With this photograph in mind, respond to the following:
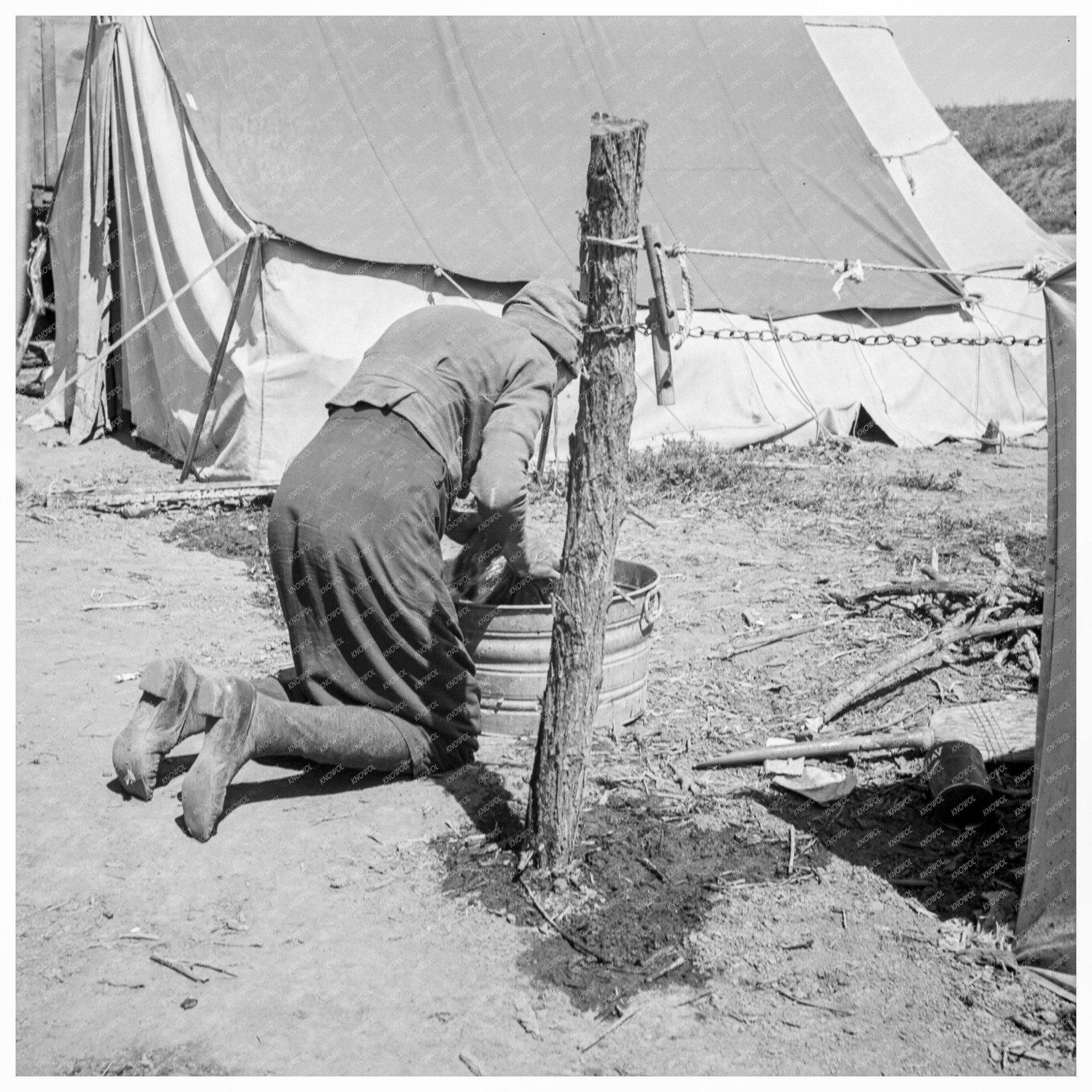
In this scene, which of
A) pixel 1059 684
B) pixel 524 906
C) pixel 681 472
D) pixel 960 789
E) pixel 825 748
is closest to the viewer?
pixel 1059 684

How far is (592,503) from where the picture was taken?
3.28 metres

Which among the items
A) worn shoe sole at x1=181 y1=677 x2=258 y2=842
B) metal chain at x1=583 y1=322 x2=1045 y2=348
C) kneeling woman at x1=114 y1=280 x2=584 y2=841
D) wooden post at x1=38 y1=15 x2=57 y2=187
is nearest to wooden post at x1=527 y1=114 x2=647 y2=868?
metal chain at x1=583 y1=322 x2=1045 y2=348

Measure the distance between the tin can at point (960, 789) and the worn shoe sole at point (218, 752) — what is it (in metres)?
2.09

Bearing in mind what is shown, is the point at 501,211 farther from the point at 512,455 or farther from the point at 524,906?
the point at 524,906

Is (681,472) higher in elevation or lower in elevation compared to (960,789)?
higher

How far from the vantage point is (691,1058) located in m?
2.69

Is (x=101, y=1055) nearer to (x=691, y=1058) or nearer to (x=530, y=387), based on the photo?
(x=691, y=1058)

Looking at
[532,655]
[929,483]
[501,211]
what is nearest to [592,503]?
[532,655]

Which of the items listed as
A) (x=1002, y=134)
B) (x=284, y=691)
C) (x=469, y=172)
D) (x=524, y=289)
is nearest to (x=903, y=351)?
(x=469, y=172)

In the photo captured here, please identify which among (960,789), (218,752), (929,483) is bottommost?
(960,789)

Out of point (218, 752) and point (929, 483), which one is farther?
point (929, 483)

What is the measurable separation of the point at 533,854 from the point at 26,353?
1124cm

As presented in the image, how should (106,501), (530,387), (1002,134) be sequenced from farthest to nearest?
(1002,134)
(106,501)
(530,387)

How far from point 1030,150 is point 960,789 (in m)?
27.2
